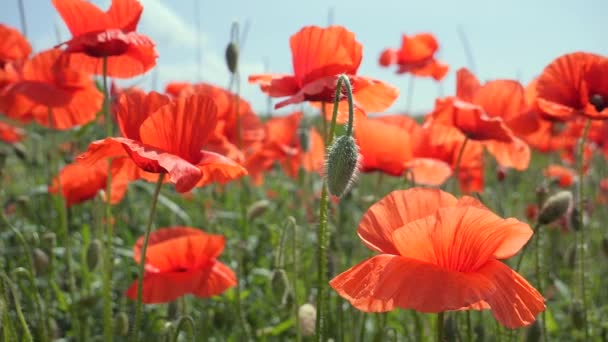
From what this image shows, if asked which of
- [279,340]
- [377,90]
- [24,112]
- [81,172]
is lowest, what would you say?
[279,340]

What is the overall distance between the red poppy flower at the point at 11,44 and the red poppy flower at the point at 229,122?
0.65 meters

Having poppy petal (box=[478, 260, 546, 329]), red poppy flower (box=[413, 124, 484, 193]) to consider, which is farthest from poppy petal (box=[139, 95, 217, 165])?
red poppy flower (box=[413, 124, 484, 193])

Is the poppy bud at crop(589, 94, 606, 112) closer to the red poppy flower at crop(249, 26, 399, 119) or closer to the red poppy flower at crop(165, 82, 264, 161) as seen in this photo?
the red poppy flower at crop(249, 26, 399, 119)

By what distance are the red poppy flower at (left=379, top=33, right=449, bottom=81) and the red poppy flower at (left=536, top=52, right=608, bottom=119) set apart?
221 centimetres

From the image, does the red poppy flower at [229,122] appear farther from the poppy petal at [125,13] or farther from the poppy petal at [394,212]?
the poppy petal at [394,212]

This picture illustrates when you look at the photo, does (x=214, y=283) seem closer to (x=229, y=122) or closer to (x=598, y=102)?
(x=229, y=122)

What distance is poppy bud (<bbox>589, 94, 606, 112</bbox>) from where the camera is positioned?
2.11m

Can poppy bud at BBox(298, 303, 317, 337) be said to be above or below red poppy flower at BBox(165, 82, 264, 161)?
below

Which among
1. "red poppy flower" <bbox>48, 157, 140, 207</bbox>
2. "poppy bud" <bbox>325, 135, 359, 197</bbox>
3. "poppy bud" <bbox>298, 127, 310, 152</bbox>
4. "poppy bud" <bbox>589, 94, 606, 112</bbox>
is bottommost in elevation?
"red poppy flower" <bbox>48, 157, 140, 207</bbox>

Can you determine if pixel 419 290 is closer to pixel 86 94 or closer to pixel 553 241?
pixel 86 94

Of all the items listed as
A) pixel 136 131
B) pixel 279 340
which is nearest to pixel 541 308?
pixel 136 131

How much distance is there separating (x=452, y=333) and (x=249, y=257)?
1750 mm

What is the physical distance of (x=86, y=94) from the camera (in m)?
2.82

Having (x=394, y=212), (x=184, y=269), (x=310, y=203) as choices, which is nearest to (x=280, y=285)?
→ (x=184, y=269)
